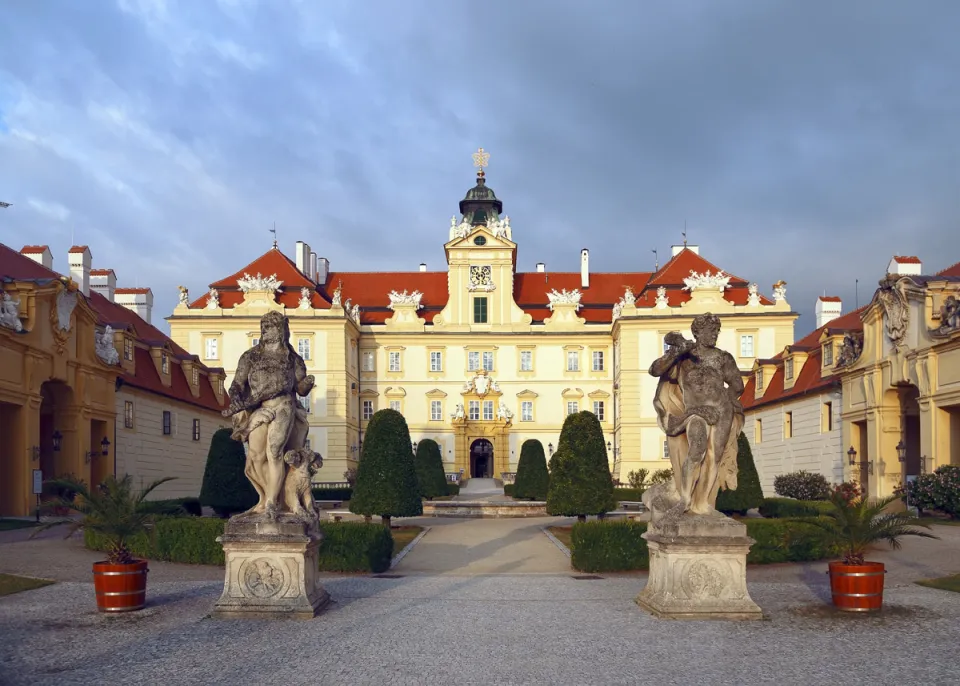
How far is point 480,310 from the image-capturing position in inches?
2311

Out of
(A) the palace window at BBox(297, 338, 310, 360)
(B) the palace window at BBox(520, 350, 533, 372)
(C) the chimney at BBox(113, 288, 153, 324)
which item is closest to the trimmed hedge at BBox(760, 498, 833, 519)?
(C) the chimney at BBox(113, 288, 153, 324)

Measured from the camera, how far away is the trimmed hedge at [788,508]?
19688 millimetres

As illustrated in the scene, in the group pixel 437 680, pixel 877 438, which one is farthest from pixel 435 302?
pixel 437 680

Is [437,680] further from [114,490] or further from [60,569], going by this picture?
[60,569]

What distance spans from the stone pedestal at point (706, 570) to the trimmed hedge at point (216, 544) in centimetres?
640

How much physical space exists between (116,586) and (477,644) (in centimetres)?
435

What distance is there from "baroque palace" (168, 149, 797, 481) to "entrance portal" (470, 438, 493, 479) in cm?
9

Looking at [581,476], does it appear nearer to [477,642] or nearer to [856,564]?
[856,564]

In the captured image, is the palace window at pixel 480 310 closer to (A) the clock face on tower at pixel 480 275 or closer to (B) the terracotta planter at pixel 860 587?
(A) the clock face on tower at pixel 480 275

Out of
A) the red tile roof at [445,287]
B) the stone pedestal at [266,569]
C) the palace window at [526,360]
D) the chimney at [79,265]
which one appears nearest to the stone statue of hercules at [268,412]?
the stone pedestal at [266,569]

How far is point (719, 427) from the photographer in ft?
31.7

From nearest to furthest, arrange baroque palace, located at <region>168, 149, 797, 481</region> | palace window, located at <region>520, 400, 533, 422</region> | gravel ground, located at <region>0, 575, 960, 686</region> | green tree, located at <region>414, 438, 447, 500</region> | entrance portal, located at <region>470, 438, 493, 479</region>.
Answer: gravel ground, located at <region>0, 575, 960, 686</region>, green tree, located at <region>414, 438, 447, 500</region>, baroque palace, located at <region>168, 149, 797, 481</region>, palace window, located at <region>520, 400, 533, 422</region>, entrance portal, located at <region>470, 438, 493, 479</region>

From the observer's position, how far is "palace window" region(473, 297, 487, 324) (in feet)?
192

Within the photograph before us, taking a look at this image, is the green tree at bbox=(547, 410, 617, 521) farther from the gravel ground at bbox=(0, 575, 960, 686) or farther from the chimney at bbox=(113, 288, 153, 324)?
the chimney at bbox=(113, 288, 153, 324)
